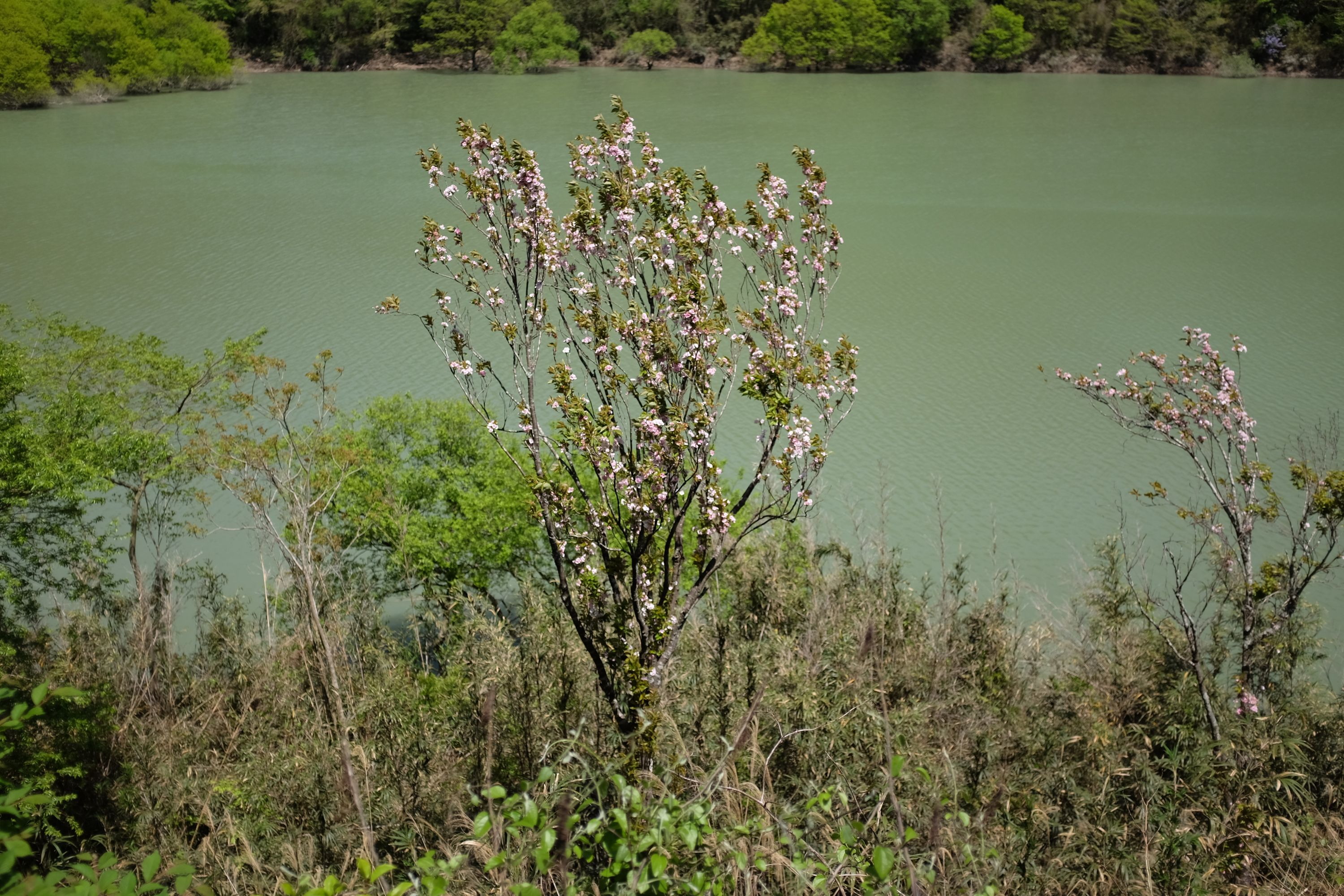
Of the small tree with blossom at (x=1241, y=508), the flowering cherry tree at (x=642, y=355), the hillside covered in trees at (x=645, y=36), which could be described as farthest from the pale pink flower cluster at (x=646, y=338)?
the hillside covered in trees at (x=645, y=36)

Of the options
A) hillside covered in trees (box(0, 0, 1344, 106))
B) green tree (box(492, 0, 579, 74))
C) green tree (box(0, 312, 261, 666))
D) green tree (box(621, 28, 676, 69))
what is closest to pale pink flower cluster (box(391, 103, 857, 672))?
green tree (box(0, 312, 261, 666))

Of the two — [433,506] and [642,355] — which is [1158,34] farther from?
[642,355]

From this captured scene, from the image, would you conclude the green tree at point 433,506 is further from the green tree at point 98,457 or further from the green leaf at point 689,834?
the green leaf at point 689,834

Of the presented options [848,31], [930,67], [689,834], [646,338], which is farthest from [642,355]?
[930,67]

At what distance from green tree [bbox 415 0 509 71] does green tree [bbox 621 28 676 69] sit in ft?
19.4

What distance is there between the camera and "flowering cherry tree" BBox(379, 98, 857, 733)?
16.9ft

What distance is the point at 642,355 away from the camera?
523 cm

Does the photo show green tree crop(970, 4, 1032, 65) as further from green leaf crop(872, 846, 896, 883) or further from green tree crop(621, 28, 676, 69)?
green leaf crop(872, 846, 896, 883)

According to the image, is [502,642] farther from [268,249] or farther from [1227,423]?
[268,249]

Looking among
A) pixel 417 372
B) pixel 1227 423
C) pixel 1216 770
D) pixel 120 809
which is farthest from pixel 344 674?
pixel 417 372

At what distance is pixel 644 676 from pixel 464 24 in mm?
50172

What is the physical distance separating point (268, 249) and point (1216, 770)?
19.9 metres

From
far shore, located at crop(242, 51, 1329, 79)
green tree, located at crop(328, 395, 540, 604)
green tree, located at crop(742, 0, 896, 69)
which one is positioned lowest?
green tree, located at crop(328, 395, 540, 604)

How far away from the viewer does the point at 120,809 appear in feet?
20.7
